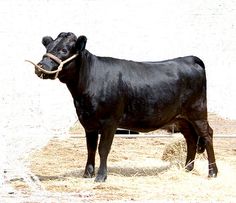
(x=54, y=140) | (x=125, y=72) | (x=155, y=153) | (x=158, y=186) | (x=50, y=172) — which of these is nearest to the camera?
(x=158, y=186)

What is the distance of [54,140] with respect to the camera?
34.3 ft

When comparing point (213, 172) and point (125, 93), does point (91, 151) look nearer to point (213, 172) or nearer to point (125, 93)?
point (125, 93)

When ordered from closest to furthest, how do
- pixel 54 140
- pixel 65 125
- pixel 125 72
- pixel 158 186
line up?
pixel 158 186 < pixel 125 72 < pixel 54 140 < pixel 65 125

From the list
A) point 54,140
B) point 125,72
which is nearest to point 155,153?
point 54,140

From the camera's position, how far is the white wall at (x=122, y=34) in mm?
11430

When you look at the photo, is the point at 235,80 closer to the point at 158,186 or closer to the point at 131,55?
the point at 131,55

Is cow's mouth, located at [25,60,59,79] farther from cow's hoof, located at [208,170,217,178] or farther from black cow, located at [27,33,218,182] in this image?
cow's hoof, located at [208,170,217,178]

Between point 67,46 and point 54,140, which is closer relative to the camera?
point 67,46

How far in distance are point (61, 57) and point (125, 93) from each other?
2.66ft

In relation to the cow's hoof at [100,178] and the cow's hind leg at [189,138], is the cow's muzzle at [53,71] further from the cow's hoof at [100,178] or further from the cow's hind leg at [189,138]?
the cow's hind leg at [189,138]

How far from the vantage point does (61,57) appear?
667 cm

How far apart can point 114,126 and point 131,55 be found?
4730mm

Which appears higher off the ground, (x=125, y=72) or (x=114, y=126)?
(x=125, y=72)

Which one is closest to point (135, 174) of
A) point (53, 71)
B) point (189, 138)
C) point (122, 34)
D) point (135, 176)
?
point (135, 176)
